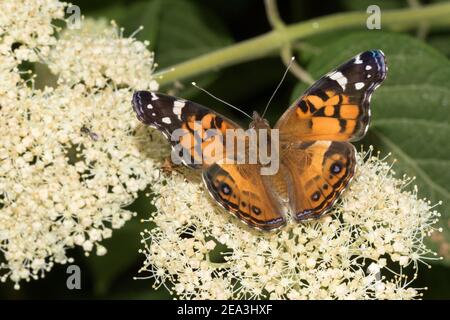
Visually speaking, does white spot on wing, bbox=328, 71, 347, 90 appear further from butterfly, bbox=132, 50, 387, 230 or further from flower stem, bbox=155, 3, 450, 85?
flower stem, bbox=155, 3, 450, 85

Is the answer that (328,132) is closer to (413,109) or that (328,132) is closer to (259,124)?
(259,124)

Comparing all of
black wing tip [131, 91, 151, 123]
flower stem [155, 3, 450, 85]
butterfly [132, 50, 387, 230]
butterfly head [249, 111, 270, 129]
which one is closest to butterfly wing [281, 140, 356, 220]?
butterfly [132, 50, 387, 230]

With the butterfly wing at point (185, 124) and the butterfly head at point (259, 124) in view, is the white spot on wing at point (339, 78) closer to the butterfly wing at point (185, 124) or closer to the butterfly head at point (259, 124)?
the butterfly head at point (259, 124)

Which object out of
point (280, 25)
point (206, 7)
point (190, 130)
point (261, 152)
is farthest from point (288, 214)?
point (206, 7)

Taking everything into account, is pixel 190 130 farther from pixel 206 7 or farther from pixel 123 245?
pixel 206 7

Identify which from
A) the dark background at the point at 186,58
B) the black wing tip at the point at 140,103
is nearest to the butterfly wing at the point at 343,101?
the black wing tip at the point at 140,103
